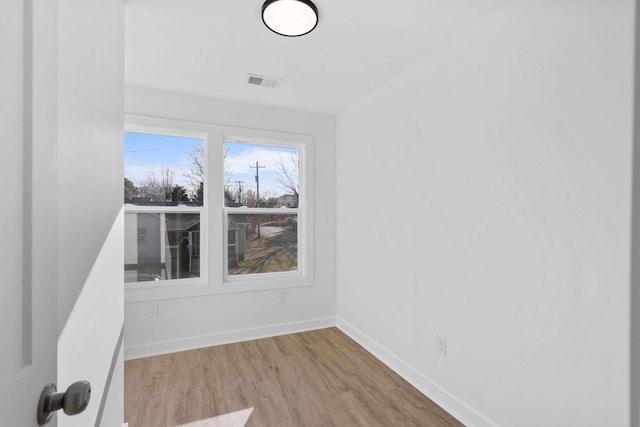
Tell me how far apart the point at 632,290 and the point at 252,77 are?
2.77m

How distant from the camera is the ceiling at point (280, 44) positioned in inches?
72.7

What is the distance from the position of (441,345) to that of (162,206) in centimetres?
273

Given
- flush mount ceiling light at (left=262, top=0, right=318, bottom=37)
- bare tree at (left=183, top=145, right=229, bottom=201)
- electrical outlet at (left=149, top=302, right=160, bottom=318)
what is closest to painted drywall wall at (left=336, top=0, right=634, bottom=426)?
flush mount ceiling light at (left=262, top=0, right=318, bottom=37)

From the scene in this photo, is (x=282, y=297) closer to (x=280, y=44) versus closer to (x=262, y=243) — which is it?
(x=262, y=243)

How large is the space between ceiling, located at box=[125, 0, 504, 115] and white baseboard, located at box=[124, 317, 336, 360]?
237 cm

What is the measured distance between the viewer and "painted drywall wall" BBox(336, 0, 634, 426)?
132cm

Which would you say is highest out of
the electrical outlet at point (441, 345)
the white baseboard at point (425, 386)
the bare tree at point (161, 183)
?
the bare tree at point (161, 183)

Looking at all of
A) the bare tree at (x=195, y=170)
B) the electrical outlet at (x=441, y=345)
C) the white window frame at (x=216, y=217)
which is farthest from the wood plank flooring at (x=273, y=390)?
the bare tree at (x=195, y=170)

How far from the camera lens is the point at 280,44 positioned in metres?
2.22

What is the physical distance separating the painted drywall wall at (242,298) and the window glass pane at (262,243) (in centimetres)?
27

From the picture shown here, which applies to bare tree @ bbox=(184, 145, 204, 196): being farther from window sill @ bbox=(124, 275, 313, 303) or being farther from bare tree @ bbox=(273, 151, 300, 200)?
window sill @ bbox=(124, 275, 313, 303)

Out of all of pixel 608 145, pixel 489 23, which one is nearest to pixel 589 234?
pixel 608 145

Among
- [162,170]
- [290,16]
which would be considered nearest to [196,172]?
[162,170]

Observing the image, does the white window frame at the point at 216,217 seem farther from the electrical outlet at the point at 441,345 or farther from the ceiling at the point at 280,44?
the electrical outlet at the point at 441,345
